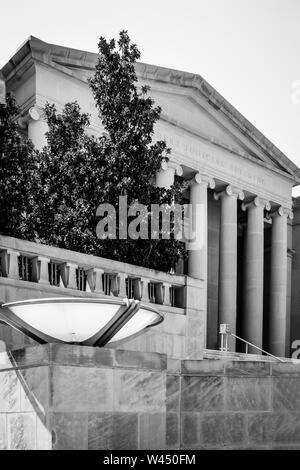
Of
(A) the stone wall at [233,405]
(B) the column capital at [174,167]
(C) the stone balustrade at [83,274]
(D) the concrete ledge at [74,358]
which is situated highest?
(B) the column capital at [174,167]

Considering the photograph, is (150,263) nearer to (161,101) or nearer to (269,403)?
(269,403)

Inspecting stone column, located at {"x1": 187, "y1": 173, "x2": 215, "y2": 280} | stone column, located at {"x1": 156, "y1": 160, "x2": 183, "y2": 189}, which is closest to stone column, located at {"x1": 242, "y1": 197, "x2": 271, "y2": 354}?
stone column, located at {"x1": 187, "y1": 173, "x2": 215, "y2": 280}

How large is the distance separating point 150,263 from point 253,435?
926cm

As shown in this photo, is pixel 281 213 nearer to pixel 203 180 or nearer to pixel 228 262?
pixel 228 262

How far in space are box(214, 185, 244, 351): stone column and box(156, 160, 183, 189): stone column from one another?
4.64 metres

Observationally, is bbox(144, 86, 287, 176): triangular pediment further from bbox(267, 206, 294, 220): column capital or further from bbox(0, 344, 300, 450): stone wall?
bbox(0, 344, 300, 450): stone wall

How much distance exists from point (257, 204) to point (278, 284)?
524cm

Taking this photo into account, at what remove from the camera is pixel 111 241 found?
18.2m

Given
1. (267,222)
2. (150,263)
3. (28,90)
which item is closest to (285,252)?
(267,222)

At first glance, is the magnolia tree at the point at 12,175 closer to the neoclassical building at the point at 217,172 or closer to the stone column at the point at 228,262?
the neoclassical building at the point at 217,172

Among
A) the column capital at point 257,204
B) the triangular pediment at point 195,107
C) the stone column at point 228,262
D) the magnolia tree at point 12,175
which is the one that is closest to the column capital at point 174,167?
the triangular pediment at point 195,107

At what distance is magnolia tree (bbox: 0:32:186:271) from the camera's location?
60.3 feet

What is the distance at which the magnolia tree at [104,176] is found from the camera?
60.3ft

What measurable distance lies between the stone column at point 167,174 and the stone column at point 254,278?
7426 mm
